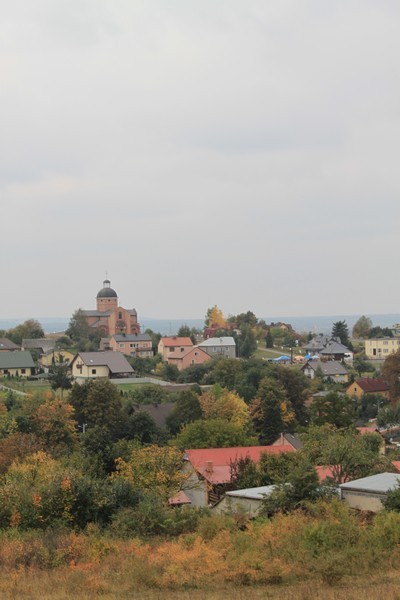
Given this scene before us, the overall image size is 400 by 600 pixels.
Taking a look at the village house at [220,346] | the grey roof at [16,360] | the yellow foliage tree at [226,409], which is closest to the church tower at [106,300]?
the village house at [220,346]

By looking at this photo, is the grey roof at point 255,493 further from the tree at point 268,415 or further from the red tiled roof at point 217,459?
the tree at point 268,415

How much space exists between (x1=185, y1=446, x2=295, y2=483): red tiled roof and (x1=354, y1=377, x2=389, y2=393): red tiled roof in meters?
31.1

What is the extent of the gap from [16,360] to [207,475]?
5164 centimetres

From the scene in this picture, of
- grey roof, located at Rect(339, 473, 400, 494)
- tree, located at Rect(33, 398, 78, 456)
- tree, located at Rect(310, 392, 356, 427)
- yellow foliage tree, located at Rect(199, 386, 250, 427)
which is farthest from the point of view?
yellow foliage tree, located at Rect(199, 386, 250, 427)

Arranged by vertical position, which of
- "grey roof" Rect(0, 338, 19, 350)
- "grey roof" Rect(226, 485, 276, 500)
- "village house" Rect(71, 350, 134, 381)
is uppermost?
"grey roof" Rect(0, 338, 19, 350)

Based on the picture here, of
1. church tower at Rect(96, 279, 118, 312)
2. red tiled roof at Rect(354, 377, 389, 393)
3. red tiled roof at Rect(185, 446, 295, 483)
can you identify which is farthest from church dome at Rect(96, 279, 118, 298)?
red tiled roof at Rect(185, 446, 295, 483)

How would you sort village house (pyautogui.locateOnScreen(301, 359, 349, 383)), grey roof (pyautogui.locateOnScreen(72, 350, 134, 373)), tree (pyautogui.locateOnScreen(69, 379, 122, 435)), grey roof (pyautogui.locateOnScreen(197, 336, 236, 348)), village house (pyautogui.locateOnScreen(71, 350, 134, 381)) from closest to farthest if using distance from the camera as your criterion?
tree (pyautogui.locateOnScreen(69, 379, 122, 435))
village house (pyautogui.locateOnScreen(71, 350, 134, 381))
grey roof (pyautogui.locateOnScreen(72, 350, 134, 373))
village house (pyautogui.locateOnScreen(301, 359, 349, 383))
grey roof (pyautogui.locateOnScreen(197, 336, 236, 348))

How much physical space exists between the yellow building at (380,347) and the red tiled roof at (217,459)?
225ft

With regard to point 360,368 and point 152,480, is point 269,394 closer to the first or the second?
point 152,480

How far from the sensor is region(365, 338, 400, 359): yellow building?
10100 centimetres

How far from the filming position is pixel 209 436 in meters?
37.8

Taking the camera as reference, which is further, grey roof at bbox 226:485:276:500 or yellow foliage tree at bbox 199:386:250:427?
yellow foliage tree at bbox 199:386:250:427

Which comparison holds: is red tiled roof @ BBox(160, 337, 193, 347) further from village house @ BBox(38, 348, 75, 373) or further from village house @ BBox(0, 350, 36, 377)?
village house @ BBox(0, 350, 36, 377)

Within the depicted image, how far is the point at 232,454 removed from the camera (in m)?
32.9
